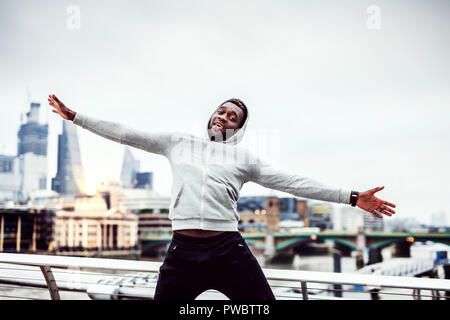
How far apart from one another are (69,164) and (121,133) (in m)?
46.9

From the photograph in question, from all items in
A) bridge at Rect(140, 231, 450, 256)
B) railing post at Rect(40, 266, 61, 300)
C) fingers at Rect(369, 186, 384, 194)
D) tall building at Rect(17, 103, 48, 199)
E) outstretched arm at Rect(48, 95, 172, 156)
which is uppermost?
tall building at Rect(17, 103, 48, 199)

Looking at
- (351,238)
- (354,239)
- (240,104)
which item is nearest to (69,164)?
(351,238)

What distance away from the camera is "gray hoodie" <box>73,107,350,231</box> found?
1651 millimetres

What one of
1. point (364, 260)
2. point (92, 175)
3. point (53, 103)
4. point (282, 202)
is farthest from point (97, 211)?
point (53, 103)

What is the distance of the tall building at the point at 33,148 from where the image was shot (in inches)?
1522

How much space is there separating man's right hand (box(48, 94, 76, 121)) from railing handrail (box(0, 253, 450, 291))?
78 centimetres

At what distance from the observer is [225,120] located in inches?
73.2

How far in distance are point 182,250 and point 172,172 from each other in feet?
1.05

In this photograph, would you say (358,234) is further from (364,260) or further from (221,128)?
(221,128)

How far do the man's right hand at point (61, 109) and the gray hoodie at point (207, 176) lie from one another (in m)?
0.04

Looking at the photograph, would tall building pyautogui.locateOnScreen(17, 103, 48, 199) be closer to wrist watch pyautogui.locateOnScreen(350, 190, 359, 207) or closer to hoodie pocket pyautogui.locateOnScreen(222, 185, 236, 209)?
hoodie pocket pyautogui.locateOnScreen(222, 185, 236, 209)

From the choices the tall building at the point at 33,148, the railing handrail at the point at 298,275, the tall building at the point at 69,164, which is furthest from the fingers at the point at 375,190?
the tall building at the point at 33,148

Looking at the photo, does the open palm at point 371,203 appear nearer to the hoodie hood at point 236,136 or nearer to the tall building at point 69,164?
the hoodie hood at point 236,136

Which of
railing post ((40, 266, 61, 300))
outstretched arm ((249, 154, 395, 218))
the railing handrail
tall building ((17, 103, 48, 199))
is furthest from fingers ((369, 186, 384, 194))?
tall building ((17, 103, 48, 199))
